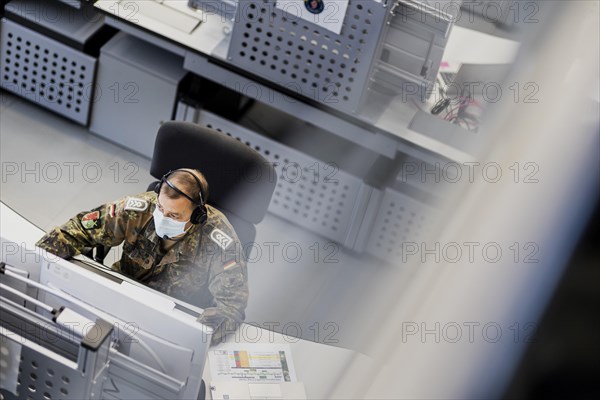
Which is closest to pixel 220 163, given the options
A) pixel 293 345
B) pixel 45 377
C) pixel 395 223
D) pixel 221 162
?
pixel 221 162

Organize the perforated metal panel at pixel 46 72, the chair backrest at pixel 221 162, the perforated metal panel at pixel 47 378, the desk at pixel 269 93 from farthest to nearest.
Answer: the perforated metal panel at pixel 46 72, the desk at pixel 269 93, the chair backrest at pixel 221 162, the perforated metal panel at pixel 47 378

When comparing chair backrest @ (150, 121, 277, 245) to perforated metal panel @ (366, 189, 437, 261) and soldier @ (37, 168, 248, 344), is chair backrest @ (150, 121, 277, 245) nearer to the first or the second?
soldier @ (37, 168, 248, 344)

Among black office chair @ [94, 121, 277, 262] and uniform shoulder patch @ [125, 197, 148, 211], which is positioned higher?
black office chair @ [94, 121, 277, 262]

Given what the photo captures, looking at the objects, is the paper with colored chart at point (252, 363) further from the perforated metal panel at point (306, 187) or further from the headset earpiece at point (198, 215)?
the perforated metal panel at point (306, 187)

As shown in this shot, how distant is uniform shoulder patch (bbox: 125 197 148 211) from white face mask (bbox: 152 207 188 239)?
1.9 inches

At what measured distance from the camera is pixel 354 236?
2939mm

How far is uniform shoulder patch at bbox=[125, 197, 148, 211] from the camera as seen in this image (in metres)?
1.94

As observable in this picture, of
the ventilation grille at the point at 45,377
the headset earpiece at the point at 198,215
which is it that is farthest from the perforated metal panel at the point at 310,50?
the ventilation grille at the point at 45,377

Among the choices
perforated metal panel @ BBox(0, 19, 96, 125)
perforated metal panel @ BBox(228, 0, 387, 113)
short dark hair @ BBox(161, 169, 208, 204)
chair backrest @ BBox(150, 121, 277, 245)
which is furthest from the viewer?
perforated metal panel @ BBox(0, 19, 96, 125)

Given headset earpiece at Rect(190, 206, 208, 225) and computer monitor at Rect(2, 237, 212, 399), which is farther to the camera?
headset earpiece at Rect(190, 206, 208, 225)

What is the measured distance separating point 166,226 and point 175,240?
0.07 metres

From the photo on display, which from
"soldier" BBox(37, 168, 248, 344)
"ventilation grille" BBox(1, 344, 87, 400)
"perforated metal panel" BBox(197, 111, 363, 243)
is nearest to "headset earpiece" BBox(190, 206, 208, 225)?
"soldier" BBox(37, 168, 248, 344)

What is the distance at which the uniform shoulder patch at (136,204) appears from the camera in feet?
6.35

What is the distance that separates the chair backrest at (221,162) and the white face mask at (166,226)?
21 centimetres
